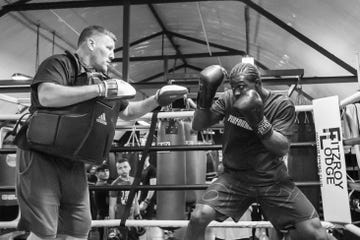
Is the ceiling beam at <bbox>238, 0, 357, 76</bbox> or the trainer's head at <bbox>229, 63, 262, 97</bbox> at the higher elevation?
the ceiling beam at <bbox>238, 0, 357, 76</bbox>

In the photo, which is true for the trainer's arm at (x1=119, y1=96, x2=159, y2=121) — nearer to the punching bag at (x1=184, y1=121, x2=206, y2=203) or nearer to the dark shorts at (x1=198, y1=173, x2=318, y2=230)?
the dark shorts at (x1=198, y1=173, x2=318, y2=230)

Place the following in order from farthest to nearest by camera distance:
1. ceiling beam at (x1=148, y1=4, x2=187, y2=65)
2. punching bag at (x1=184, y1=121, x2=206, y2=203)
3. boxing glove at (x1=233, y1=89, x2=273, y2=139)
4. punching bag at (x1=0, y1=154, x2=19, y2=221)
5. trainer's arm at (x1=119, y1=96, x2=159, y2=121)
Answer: ceiling beam at (x1=148, y1=4, x2=187, y2=65) < punching bag at (x1=0, y1=154, x2=19, y2=221) < punching bag at (x1=184, y1=121, x2=206, y2=203) < trainer's arm at (x1=119, y1=96, x2=159, y2=121) < boxing glove at (x1=233, y1=89, x2=273, y2=139)

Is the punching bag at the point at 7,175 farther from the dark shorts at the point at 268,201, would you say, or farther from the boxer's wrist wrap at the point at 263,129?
the boxer's wrist wrap at the point at 263,129

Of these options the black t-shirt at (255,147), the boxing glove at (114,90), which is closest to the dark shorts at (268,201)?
the black t-shirt at (255,147)

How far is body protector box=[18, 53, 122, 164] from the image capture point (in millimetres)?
1584

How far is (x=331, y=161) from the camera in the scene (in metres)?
2.42

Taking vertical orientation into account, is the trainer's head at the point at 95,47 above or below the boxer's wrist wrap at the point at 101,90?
above

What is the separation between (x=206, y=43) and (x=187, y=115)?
6.17m

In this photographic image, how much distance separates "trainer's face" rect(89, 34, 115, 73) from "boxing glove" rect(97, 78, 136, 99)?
0.63ft

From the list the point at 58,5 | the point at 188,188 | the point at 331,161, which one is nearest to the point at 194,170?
the point at 188,188

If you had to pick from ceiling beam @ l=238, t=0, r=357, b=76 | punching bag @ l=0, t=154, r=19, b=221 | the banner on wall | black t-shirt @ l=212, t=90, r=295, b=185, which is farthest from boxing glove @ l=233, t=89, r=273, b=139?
ceiling beam @ l=238, t=0, r=357, b=76

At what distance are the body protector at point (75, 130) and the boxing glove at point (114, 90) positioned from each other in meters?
0.09

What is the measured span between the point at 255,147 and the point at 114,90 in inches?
30.2

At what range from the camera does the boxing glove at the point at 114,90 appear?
164 centimetres
